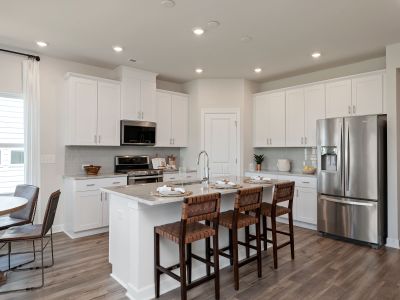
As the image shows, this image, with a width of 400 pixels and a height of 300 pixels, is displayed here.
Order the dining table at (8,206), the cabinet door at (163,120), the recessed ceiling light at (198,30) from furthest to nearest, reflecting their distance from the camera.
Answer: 1. the cabinet door at (163,120)
2. the recessed ceiling light at (198,30)
3. the dining table at (8,206)

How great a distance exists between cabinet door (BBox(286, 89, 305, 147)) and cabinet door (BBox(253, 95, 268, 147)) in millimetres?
509

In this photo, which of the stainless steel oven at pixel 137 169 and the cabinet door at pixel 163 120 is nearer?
the stainless steel oven at pixel 137 169

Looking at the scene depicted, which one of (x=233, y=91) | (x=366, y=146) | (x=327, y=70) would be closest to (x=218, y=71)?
(x=233, y=91)

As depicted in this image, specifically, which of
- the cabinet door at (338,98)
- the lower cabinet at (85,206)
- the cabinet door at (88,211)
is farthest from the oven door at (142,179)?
the cabinet door at (338,98)

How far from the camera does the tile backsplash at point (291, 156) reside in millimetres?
5273

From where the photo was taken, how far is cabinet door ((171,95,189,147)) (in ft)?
18.9

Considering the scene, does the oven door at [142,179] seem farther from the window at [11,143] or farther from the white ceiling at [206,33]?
the white ceiling at [206,33]

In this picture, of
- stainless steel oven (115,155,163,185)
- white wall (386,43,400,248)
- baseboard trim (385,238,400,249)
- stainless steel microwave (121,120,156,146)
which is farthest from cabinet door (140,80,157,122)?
baseboard trim (385,238,400,249)

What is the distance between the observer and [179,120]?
584 cm

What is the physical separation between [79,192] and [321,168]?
3823mm

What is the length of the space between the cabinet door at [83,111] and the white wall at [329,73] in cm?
367

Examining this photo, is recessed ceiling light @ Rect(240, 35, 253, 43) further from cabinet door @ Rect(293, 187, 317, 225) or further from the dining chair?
the dining chair

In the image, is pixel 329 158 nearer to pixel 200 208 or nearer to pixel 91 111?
pixel 200 208

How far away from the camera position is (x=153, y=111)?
17.5 feet
